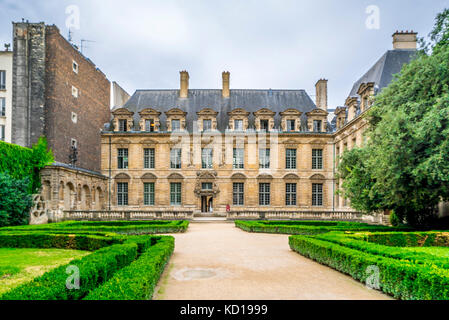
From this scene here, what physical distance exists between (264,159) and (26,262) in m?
23.2

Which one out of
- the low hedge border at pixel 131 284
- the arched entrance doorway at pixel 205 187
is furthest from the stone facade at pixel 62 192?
the low hedge border at pixel 131 284

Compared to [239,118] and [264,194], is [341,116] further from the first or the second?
[264,194]

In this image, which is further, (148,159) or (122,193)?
(148,159)

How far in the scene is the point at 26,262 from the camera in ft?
27.7

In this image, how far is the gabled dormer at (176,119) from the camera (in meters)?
29.1

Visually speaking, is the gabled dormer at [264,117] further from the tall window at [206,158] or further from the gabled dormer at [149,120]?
the gabled dormer at [149,120]

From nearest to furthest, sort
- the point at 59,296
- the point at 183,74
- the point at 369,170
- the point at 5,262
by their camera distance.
→ the point at 59,296, the point at 5,262, the point at 369,170, the point at 183,74

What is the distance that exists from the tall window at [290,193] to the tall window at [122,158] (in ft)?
52.9

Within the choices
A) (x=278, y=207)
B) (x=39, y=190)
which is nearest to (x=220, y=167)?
(x=278, y=207)

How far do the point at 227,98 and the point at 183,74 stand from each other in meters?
5.41

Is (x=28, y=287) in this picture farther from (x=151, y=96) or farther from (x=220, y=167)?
(x=151, y=96)

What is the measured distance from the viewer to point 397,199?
13.5m

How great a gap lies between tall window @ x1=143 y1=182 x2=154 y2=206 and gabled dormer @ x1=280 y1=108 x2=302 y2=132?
46.9 feet

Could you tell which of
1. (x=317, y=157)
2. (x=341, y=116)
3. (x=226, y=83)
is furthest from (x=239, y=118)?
(x=341, y=116)
